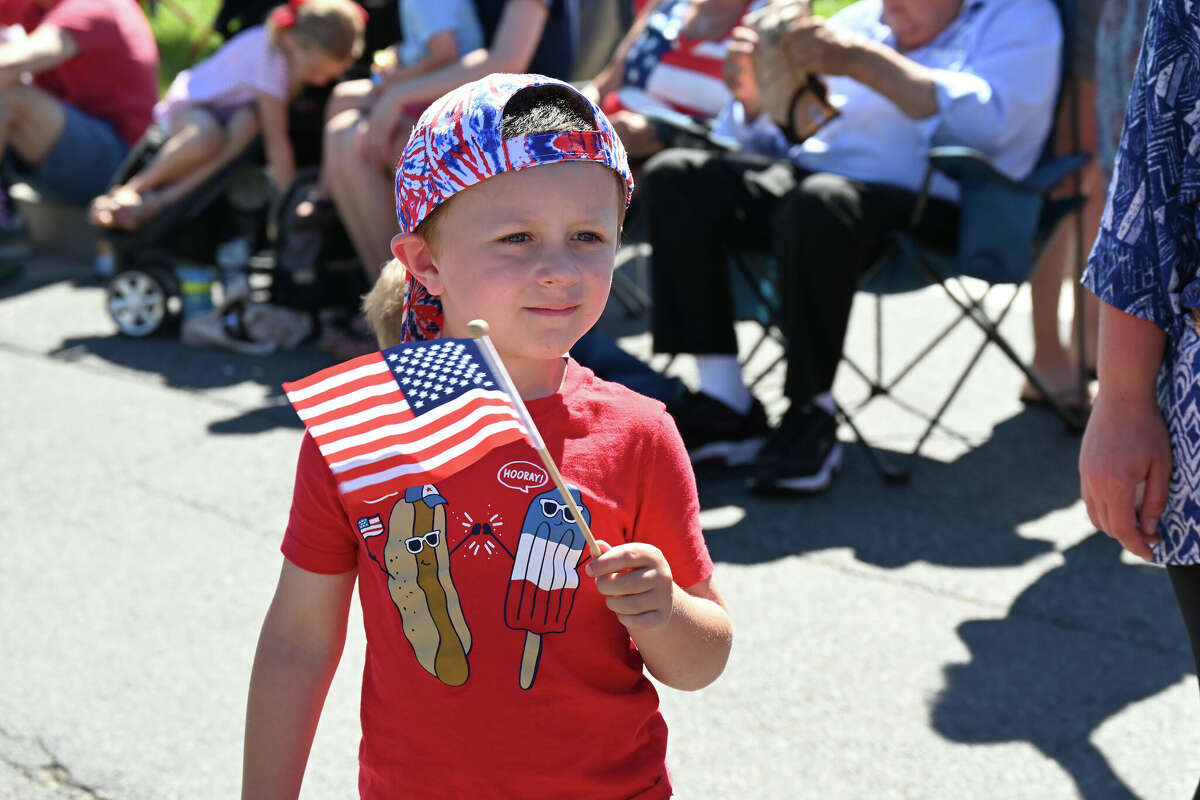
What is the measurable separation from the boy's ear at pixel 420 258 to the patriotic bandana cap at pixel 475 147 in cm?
3

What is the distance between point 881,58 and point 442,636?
299 cm

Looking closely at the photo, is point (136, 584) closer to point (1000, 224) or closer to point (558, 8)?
point (1000, 224)

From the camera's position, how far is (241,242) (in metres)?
6.18

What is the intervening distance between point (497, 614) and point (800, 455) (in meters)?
2.58

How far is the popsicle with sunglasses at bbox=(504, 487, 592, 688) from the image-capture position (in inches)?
59.0

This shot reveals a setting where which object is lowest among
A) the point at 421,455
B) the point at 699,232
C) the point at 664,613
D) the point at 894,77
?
the point at 699,232

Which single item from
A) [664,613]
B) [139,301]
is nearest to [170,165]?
[139,301]

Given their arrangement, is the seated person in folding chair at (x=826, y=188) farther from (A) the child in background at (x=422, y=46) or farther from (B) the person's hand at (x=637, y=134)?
(A) the child in background at (x=422, y=46)

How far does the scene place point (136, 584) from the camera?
3514mm

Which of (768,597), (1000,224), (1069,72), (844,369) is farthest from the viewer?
(844,369)

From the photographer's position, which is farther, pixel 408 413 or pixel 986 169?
pixel 986 169

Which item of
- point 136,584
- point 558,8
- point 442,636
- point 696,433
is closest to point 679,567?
point 442,636

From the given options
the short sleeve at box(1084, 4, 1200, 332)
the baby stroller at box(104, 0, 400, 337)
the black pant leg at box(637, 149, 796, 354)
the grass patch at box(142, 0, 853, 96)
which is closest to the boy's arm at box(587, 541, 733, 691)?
the short sleeve at box(1084, 4, 1200, 332)

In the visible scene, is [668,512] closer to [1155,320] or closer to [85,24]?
[1155,320]
